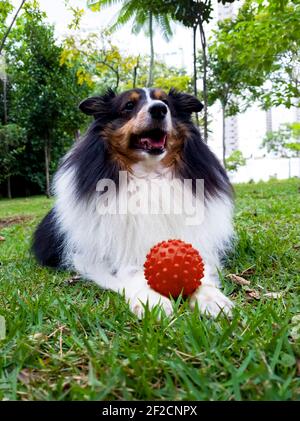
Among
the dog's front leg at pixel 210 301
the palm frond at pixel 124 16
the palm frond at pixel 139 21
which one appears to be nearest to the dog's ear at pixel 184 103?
the dog's front leg at pixel 210 301

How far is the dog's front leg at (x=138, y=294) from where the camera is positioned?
1751 mm

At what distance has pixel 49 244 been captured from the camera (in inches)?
127

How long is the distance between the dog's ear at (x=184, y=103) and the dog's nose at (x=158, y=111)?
0.35 metres

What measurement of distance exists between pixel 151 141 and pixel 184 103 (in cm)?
49

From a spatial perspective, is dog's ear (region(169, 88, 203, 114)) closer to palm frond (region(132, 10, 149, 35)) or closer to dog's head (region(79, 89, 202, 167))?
dog's head (region(79, 89, 202, 167))

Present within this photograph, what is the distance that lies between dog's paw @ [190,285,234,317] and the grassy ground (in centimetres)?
6

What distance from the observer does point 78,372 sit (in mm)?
1251

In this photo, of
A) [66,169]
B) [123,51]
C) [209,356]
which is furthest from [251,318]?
[123,51]

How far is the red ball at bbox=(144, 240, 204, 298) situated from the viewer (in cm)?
190

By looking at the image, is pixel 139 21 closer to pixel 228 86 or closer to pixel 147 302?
pixel 228 86

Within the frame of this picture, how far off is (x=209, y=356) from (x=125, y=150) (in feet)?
5.71

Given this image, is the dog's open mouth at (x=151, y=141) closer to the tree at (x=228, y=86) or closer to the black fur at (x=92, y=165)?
the black fur at (x=92, y=165)

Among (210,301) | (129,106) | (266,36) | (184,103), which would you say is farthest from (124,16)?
(210,301)
